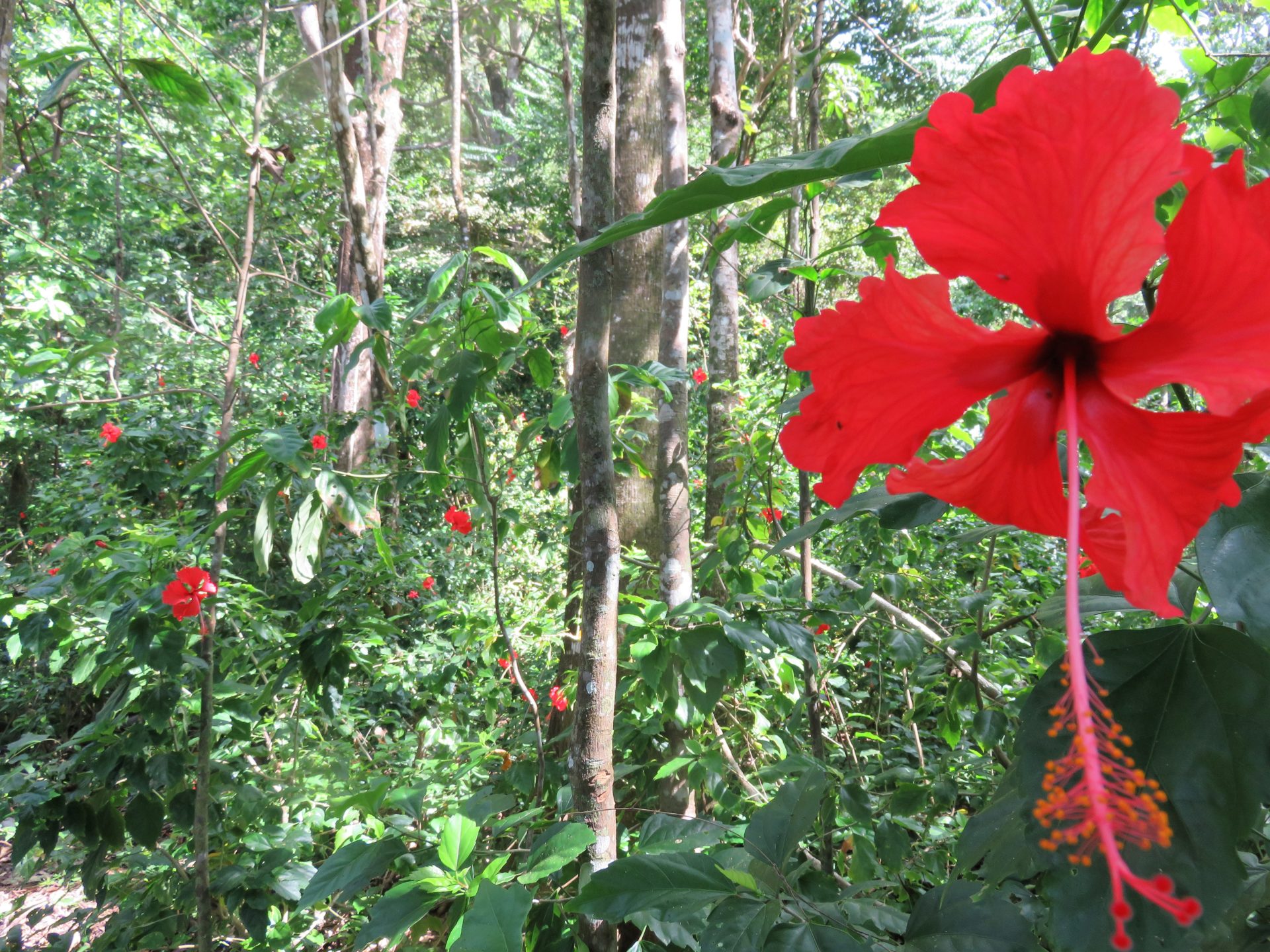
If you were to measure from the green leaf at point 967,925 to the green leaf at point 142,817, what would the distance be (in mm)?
1703

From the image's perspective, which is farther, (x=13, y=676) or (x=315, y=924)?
(x=13, y=676)

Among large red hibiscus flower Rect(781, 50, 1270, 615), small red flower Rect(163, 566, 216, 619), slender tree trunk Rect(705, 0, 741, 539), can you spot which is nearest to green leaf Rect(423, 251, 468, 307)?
small red flower Rect(163, 566, 216, 619)

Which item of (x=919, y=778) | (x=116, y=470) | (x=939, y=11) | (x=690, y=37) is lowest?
(x=919, y=778)

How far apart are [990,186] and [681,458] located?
1596mm

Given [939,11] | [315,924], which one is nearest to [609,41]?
[315,924]

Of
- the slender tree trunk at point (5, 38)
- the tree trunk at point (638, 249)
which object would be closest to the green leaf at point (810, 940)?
the tree trunk at point (638, 249)

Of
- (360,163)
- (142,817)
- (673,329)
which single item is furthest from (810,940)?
(360,163)

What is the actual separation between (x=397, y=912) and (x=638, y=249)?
1681 mm

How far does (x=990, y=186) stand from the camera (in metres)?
0.34

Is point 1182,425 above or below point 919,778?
above

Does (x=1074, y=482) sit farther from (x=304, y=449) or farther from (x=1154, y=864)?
(x=304, y=449)

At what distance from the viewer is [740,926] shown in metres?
0.61

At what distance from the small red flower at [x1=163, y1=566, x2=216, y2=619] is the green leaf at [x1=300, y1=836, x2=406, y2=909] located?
80cm

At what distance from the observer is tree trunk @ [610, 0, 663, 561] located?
6.69 ft
